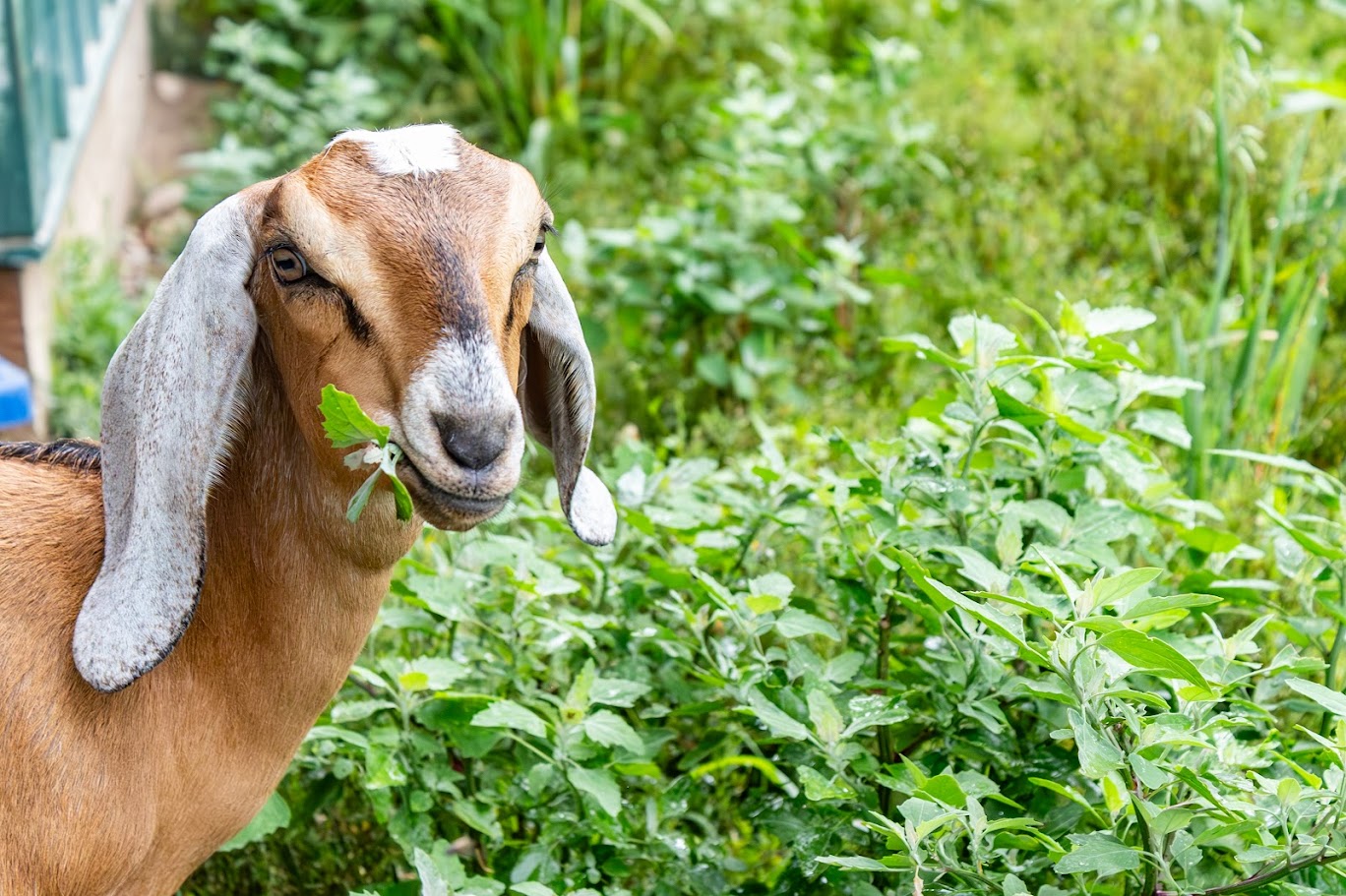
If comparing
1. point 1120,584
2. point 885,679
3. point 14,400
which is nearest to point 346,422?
point 1120,584

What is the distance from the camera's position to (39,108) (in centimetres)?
449

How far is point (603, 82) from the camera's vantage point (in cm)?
A: 618

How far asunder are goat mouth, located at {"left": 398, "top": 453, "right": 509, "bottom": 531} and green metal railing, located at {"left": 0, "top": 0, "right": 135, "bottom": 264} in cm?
294

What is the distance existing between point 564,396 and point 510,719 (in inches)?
20.1

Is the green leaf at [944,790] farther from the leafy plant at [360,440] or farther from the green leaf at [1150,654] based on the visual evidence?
the leafy plant at [360,440]

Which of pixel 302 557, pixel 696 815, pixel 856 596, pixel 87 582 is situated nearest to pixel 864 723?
pixel 856 596

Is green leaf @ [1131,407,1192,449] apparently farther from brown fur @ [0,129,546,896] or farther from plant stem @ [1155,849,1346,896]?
brown fur @ [0,129,546,896]

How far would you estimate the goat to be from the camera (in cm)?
187

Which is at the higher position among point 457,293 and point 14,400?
point 457,293

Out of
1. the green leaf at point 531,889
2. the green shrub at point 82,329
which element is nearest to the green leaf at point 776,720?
the green leaf at point 531,889

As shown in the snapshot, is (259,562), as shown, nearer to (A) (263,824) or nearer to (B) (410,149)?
(A) (263,824)

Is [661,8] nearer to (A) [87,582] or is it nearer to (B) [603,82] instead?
(B) [603,82]

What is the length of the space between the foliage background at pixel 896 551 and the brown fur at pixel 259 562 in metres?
0.29

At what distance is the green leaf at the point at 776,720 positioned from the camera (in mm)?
2168
